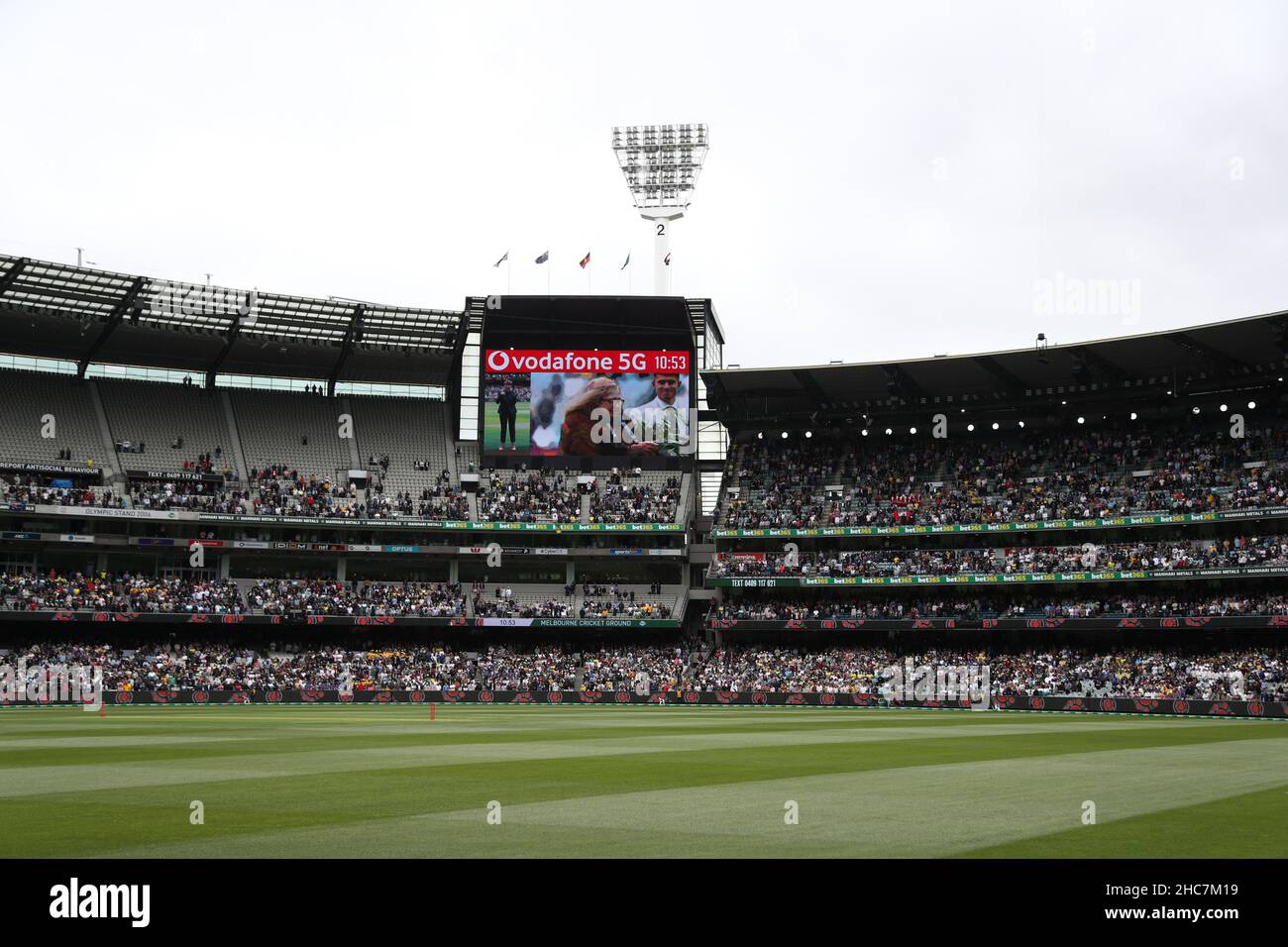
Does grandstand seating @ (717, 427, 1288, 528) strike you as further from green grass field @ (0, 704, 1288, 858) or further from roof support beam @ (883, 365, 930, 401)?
green grass field @ (0, 704, 1288, 858)

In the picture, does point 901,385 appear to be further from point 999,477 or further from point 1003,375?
point 999,477

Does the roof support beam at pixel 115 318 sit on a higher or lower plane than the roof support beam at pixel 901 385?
higher

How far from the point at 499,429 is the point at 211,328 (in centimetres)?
2024

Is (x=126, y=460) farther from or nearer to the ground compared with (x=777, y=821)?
farther from the ground

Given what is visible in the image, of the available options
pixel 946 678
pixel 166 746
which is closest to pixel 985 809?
pixel 166 746

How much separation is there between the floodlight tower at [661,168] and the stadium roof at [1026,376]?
10830mm

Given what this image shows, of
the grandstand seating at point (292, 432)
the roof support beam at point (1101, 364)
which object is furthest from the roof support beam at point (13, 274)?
the roof support beam at point (1101, 364)

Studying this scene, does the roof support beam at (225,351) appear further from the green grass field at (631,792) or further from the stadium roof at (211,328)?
the green grass field at (631,792)

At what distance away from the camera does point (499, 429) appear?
80.5 meters

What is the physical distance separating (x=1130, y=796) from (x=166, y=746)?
62.5ft

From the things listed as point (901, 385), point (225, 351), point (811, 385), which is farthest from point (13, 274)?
point (901, 385)

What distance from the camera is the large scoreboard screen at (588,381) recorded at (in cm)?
8038
